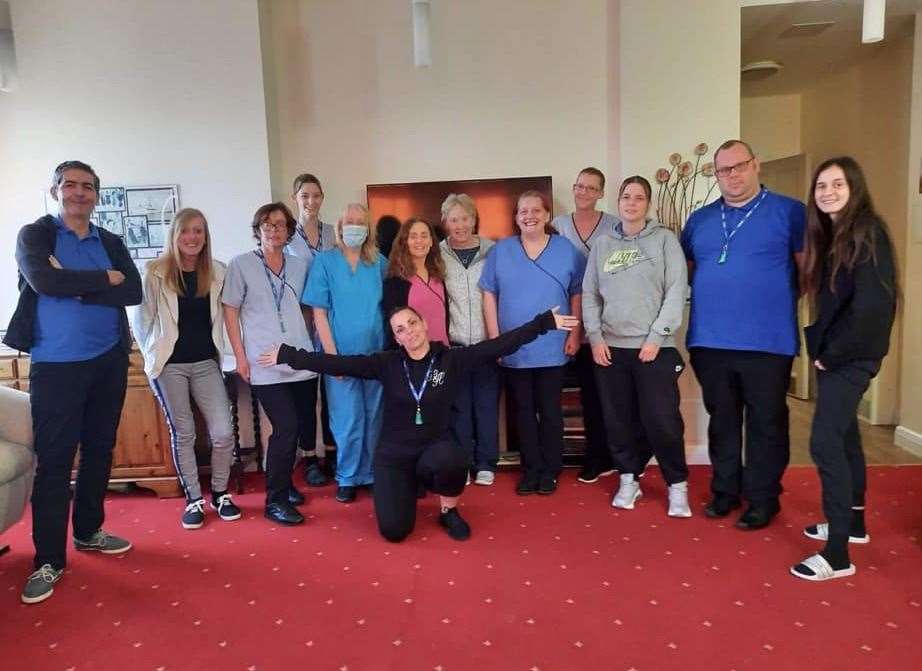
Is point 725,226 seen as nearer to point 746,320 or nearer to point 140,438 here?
point 746,320

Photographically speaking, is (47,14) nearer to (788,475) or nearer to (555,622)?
(555,622)

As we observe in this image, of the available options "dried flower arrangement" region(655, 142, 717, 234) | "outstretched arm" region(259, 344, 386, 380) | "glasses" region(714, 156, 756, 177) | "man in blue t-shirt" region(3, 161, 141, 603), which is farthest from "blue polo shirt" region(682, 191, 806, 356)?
"man in blue t-shirt" region(3, 161, 141, 603)

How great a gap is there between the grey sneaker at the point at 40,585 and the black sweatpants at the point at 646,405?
228cm

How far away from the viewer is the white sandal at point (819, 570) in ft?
7.45

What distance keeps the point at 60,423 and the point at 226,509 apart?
87 centimetres

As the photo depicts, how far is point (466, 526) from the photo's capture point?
8.95 feet

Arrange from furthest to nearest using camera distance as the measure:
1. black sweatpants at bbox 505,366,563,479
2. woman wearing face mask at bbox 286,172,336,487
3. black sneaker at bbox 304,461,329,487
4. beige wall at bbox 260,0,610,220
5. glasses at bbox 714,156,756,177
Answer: beige wall at bbox 260,0,610,220
black sneaker at bbox 304,461,329,487
woman wearing face mask at bbox 286,172,336,487
black sweatpants at bbox 505,366,563,479
glasses at bbox 714,156,756,177

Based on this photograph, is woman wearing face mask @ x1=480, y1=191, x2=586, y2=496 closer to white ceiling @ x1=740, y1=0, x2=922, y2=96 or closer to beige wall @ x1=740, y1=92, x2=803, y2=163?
white ceiling @ x1=740, y1=0, x2=922, y2=96

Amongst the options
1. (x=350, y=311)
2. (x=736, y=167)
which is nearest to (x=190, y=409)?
(x=350, y=311)

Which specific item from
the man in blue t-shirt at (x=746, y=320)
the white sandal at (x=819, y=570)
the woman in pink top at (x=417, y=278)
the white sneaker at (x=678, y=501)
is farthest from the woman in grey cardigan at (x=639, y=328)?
the woman in pink top at (x=417, y=278)

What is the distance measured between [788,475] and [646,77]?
226cm

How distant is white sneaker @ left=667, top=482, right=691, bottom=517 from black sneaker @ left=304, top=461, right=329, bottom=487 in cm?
174

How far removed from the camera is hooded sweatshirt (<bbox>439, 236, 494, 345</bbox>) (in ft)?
10.3

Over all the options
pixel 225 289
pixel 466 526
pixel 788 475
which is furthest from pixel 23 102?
pixel 788 475
